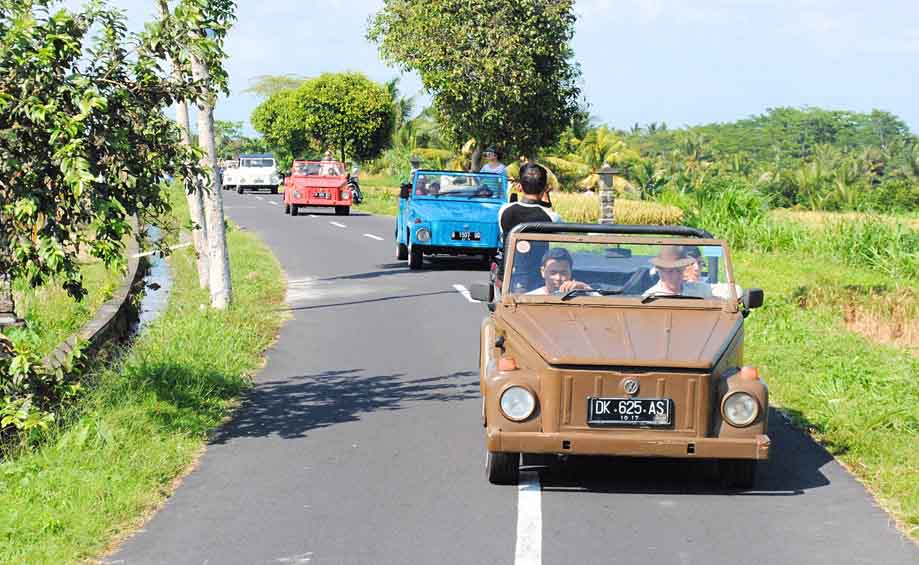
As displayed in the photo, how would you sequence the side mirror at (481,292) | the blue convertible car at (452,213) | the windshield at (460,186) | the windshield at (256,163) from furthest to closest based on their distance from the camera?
1. the windshield at (256,163)
2. the windshield at (460,186)
3. the blue convertible car at (452,213)
4. the side mirror at (481,292)

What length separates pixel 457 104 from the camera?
3428 cm

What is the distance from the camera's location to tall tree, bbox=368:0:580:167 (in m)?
33.0

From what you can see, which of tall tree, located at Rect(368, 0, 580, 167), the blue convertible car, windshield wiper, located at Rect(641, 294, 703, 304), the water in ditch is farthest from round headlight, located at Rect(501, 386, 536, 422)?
tall tree, located at Rect(368, 0, 580, 167)

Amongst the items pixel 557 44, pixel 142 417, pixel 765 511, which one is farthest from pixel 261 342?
pixel 557 44

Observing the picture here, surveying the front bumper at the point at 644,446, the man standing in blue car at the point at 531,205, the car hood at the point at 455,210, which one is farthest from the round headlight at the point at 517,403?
the car hood at the point at 455,210

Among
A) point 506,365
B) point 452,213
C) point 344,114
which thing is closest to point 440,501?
point 506,365

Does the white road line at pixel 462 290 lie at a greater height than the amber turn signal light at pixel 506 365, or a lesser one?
lesser

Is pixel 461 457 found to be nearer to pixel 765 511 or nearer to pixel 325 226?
pixel 765 511

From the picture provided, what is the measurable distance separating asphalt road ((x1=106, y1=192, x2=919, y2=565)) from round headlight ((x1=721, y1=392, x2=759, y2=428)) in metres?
0.50

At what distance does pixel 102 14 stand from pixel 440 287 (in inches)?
420

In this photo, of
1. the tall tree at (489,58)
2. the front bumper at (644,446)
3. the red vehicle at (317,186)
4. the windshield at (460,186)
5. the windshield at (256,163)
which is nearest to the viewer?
the front bumper at (644,446)

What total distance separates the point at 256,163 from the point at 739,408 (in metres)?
53.4

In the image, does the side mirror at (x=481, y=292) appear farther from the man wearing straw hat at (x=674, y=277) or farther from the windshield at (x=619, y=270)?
the man wearing straw hat at (x=674, y=277)

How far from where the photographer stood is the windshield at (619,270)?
313 inches
